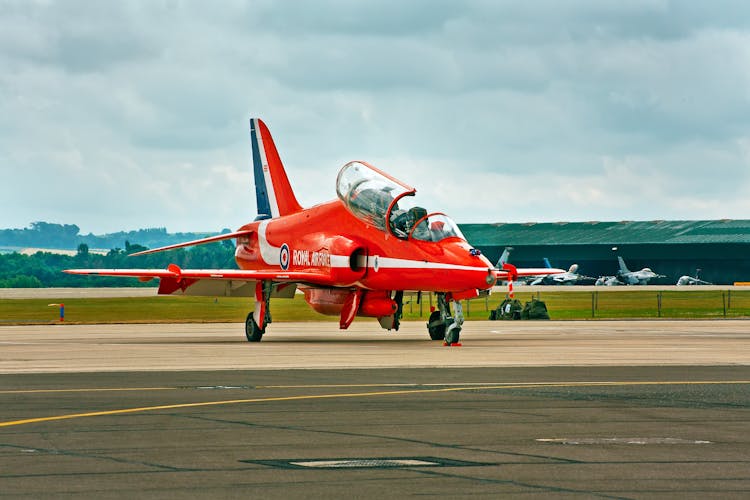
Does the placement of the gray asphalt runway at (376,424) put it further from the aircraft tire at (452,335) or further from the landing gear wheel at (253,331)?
the landing gear wheel at (253,331)

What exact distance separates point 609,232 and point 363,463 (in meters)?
144

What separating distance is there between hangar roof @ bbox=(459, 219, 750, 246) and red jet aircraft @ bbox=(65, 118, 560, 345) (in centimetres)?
10997

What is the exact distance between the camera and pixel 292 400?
→ 18.0 metres

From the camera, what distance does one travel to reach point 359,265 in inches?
1373

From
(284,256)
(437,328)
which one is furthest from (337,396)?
(284,256)

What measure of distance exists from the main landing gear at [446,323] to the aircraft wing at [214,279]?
3.51 m

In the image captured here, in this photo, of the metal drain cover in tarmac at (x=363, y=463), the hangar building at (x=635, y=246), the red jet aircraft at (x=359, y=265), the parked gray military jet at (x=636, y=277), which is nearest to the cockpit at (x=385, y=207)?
the red jet aircraft at (x=359, y=265)

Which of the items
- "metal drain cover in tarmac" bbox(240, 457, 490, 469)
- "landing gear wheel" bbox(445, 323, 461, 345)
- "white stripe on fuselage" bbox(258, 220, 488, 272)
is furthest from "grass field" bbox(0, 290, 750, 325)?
"metal drain cover in tarmac" bbox(240, 457, 490, 469)

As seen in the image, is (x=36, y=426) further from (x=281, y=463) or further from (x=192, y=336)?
(x=192, y=336)

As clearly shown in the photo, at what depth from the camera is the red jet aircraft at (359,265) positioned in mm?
32688

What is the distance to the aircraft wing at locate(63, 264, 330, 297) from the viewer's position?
120 ft

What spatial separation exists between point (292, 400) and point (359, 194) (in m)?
17.7

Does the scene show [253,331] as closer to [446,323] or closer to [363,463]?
[446,323]

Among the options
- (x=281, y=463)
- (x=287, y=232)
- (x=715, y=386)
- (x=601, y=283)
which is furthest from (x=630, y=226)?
(x=281, y=463)
